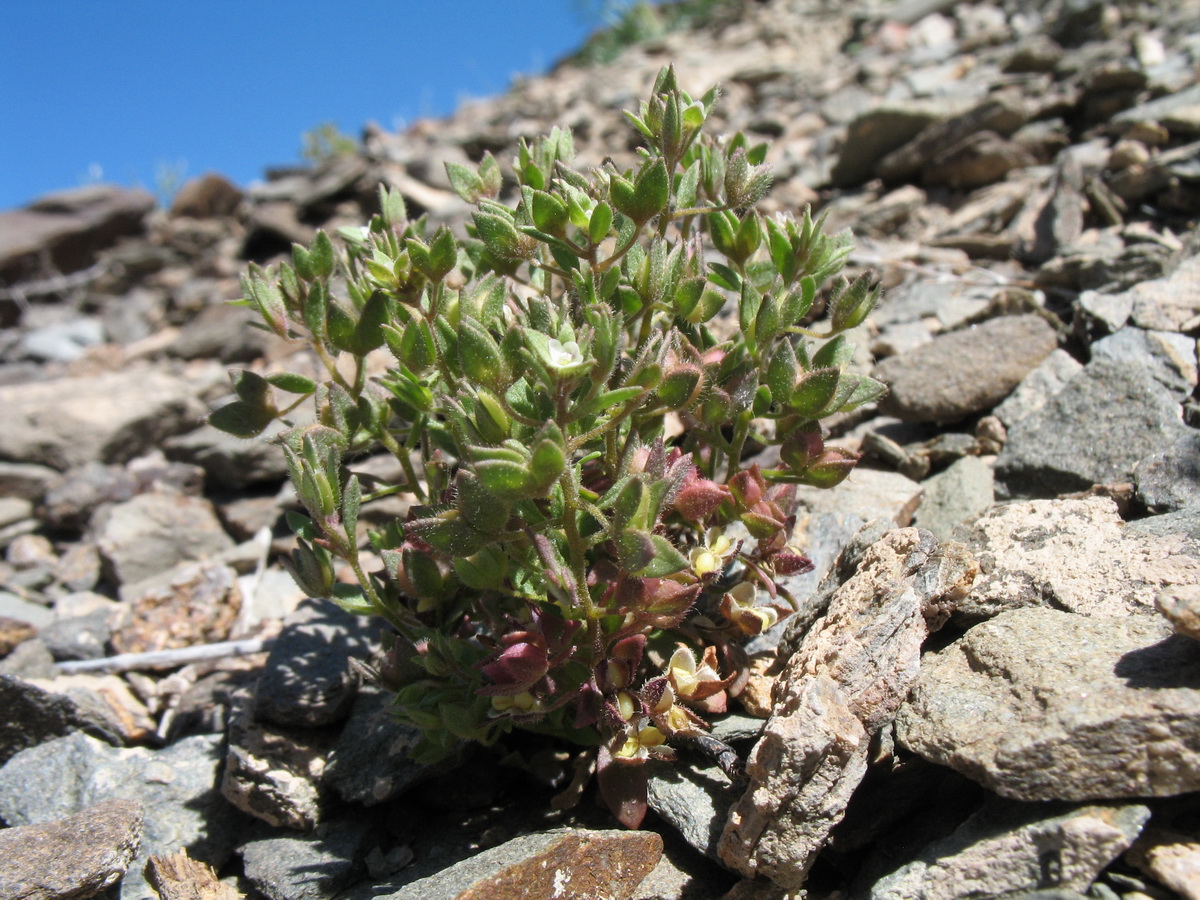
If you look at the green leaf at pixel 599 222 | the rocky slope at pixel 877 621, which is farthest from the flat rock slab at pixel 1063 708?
the green leaf at pixel 599 222

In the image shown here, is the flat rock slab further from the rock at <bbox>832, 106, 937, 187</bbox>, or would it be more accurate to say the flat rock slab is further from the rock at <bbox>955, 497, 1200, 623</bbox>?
the rock at <bbox>832, 106, 937, 187</bbox>

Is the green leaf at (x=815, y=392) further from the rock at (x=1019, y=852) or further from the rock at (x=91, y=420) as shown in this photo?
the rock at (x=91, y=420)

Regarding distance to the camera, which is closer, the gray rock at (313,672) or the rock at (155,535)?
the gray rock at (313,672)

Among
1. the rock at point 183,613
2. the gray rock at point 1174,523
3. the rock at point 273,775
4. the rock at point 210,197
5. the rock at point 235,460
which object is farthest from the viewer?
the rock at point 210,197

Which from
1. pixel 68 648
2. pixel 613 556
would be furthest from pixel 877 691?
pixel 68 648

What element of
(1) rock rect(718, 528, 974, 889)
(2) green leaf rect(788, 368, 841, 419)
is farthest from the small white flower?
(1) rock rect(718, 528, 974, 889)

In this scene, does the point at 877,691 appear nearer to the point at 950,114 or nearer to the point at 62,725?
the point at 62,725
